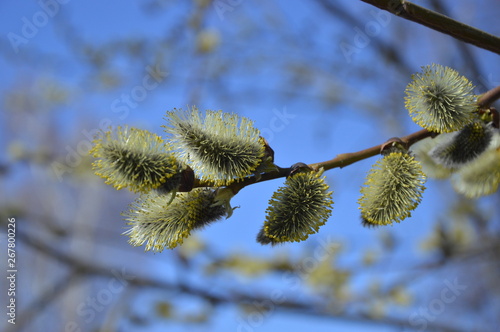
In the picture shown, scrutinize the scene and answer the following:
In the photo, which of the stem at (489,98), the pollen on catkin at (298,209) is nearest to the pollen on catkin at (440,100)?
the stem at (489,98)

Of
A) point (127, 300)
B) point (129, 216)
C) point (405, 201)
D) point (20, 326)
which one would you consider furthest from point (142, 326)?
point (405, 201)

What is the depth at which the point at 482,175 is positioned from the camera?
1320 mm

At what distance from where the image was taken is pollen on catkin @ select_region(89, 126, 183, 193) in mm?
870

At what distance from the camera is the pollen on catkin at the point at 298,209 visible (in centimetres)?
93

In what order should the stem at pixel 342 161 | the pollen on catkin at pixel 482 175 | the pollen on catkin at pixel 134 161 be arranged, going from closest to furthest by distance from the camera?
the pollen on catkin at pixel 134 161 → the stem at pixel 342 161 → the pollen on catkin at pixel 482 175

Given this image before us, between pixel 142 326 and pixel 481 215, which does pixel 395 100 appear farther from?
pixel 142 326

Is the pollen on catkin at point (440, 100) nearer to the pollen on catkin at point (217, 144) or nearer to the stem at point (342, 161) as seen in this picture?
the stem at point (342, 161)

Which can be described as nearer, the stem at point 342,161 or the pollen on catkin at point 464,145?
the stem at point 342,161

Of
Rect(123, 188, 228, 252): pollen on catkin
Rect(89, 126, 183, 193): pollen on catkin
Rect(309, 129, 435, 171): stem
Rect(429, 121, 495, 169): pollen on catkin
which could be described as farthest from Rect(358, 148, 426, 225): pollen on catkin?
Rect(89, 126, 183, 193): pollen on catkin

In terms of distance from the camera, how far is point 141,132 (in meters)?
0.91

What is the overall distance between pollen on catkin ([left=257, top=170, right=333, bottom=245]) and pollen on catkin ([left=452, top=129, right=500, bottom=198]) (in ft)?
1.83

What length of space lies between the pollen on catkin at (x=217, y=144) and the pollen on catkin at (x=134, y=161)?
0.16 feet

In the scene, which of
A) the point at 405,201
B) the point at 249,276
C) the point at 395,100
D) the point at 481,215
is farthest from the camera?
the point at 395,100

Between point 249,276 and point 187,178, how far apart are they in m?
2.52
